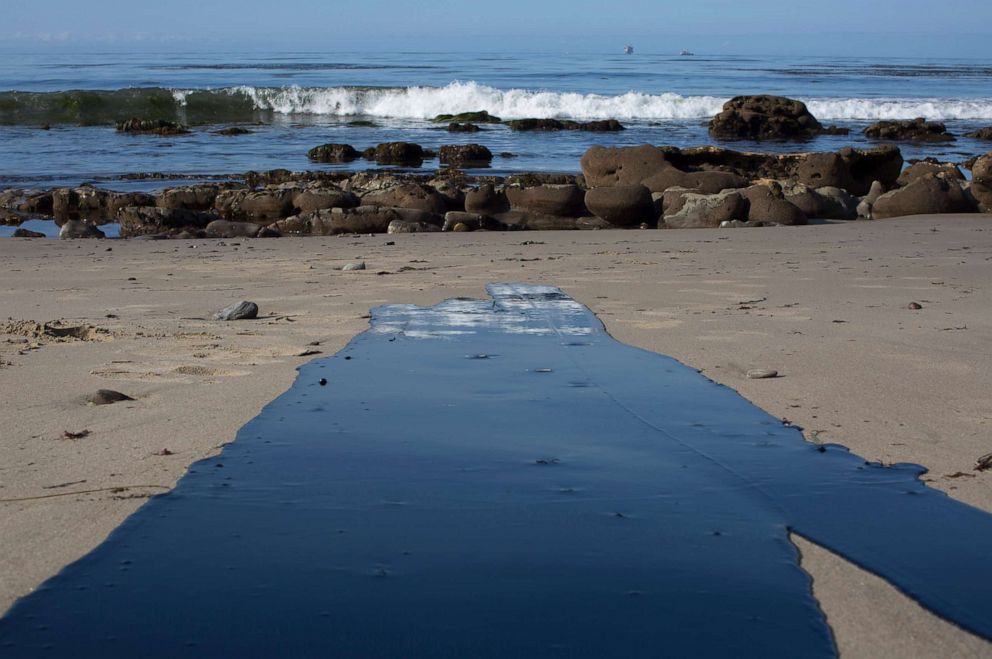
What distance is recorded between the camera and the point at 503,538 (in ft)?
9.62

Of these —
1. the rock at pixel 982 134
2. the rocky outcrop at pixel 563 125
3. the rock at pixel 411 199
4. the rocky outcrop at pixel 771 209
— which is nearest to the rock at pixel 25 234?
the rock at pixel 411 199

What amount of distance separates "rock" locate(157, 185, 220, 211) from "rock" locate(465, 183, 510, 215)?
165 inches

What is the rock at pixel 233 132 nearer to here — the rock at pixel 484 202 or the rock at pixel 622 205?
the rock at pixel 484 202

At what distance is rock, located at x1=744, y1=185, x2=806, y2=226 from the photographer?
12.7m

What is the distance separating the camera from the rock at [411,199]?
13.8 metres

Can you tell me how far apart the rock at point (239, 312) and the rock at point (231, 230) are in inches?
260

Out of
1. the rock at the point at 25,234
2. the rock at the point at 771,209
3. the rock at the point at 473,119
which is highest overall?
the rock at the point at 473,119

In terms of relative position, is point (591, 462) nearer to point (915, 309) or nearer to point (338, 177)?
point (915, 309)

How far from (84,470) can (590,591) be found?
5.64 feet

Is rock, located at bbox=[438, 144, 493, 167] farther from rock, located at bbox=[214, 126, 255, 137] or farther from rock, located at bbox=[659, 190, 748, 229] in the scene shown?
rock, located at bbox=[659, 190, 748, 229]

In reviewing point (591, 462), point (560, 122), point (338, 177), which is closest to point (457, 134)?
point (560, 122)

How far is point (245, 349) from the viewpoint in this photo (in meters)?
5.28

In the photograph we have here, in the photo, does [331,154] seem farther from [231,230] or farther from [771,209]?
[771,209]

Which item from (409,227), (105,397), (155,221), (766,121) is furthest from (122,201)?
(766,121)
